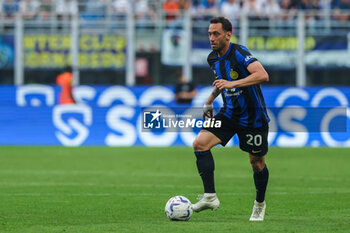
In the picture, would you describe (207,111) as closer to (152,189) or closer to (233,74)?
(233,74)

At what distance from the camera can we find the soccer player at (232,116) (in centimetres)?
821

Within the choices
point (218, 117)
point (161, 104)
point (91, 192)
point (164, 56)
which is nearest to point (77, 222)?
point (218, 117)

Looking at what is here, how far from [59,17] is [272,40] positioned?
6.68 meters

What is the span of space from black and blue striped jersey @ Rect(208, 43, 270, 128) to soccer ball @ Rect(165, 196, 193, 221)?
1040 millimetres

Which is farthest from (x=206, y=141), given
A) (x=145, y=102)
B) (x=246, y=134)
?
(x=145, y=102)

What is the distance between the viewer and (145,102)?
2241cm

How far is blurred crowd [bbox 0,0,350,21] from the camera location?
2431 cm

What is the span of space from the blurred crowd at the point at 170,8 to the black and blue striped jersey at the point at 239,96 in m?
16.0

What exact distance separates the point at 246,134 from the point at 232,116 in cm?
24

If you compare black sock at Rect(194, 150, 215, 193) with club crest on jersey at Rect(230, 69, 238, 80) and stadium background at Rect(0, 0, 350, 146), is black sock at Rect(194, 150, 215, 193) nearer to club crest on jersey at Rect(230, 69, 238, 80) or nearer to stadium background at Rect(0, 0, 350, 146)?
club crest on jersey at Rect(230, 69, 238, 80)

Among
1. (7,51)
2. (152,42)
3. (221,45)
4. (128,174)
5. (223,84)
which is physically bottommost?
(128,174)

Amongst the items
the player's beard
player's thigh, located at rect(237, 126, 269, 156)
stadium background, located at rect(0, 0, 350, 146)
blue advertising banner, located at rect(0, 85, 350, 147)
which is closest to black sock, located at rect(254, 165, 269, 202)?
player's thigh, located at rect(237, 126, 269, 156)

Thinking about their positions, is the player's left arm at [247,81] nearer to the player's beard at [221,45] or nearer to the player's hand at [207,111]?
the player's beard at [221,45]

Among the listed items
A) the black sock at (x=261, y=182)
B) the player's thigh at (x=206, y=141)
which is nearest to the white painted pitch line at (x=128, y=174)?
the black sock at (x=261, y=182)
